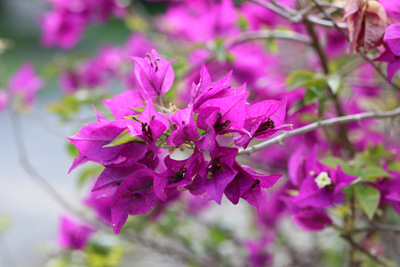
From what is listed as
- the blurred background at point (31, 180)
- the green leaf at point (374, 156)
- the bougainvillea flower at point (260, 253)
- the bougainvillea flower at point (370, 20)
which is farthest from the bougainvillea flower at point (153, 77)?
the bougainvillea flower at point (260, 253)

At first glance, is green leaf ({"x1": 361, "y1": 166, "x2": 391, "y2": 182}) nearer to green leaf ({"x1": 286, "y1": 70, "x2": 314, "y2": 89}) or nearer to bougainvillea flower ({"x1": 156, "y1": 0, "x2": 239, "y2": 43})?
green leaf ({"x1": 286, "y1": 70, "x2": 314, "y2": 89})

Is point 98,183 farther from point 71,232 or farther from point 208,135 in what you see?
point 71,232

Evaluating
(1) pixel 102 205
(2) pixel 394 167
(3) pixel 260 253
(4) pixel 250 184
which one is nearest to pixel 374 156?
(2) pixel 394 167

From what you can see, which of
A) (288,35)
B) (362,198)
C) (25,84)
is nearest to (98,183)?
(362,198)

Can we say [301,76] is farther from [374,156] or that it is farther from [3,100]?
[3,100]

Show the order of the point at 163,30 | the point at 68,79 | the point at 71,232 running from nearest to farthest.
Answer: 1. the point at 71,232
2. the point at 68,79
3. the point at 163,30

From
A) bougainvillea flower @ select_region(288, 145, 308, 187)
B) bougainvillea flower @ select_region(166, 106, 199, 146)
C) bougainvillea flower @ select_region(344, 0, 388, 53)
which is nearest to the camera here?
bougainvillea flower @ select_region(166, 106, 199, 146)

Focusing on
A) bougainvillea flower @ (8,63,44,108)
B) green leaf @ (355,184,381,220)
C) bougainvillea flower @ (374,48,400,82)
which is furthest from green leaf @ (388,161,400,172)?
bougainvillea flower @ (8,63,44,108)
